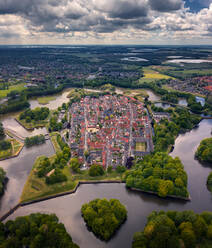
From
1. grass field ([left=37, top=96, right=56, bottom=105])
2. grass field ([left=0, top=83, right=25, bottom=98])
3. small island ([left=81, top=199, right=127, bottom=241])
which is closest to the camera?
small island ([left=81, top=199, right=127, bottom=241])

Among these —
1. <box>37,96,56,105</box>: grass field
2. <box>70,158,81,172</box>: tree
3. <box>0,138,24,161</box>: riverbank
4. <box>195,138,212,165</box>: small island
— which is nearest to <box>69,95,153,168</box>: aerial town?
<box>70,158,81,172</box>: tree

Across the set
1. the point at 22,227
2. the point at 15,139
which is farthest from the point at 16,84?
the point at 22,227

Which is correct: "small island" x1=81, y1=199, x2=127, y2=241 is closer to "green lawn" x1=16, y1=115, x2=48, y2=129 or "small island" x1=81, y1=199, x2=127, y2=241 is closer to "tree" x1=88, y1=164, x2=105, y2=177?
"tree" x1=88, y1=164, x2=105, y2=177

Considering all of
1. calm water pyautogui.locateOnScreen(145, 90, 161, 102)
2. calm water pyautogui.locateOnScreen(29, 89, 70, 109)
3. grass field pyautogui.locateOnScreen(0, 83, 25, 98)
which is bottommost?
calm water pyautogui.locateOnScreen(145, 90, 161, 102)

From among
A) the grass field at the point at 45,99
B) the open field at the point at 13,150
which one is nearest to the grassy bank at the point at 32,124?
the open field at the point at 13,150

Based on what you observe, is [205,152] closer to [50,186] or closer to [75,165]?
[75,165]

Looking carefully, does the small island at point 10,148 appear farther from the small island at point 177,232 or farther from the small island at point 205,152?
the small island at point 205,152
